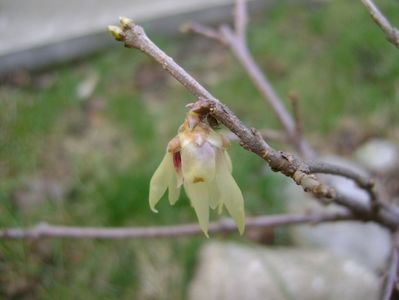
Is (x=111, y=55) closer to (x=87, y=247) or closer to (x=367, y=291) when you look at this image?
(x=87, y=247)

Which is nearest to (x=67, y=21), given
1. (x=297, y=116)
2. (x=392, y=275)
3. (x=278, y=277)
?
(x=278, y=277)

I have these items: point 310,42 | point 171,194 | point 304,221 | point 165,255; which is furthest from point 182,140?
point 310,42

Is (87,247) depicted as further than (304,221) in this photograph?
Yes

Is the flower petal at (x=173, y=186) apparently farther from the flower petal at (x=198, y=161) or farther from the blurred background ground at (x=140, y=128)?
the blurred background ground at (x=140, y=128)

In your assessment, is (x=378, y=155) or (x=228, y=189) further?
(x=378, y=155)

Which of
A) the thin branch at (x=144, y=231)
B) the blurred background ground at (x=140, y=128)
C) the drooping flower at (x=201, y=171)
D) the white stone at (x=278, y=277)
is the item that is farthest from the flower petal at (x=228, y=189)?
the blurred background ground at (x=140, y=128)

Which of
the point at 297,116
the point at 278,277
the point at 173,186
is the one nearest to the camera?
the point at 173,186

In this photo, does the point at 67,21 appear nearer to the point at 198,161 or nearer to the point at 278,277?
the point at 278,277
